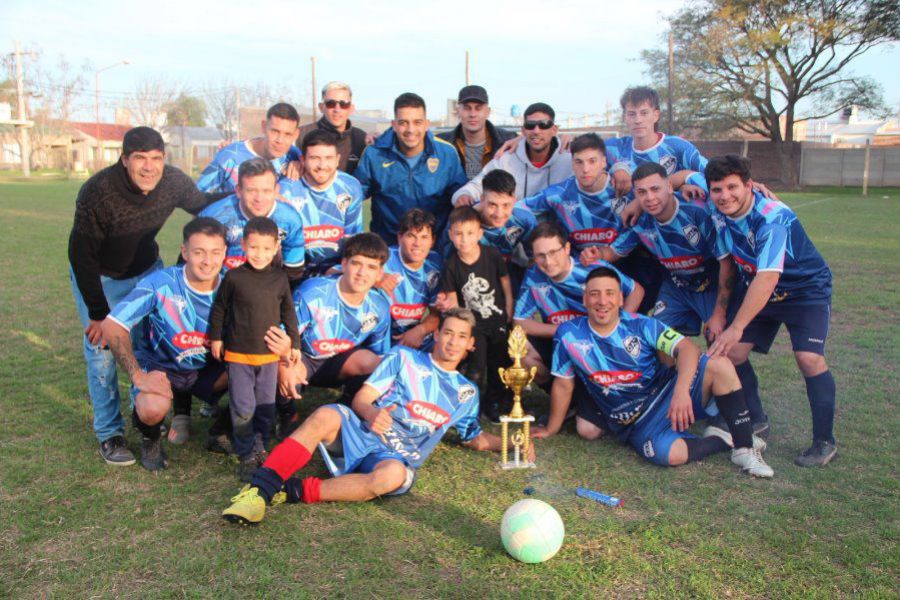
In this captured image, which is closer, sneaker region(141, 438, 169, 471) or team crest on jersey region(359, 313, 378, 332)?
sneaker region(141, 438, 169, 471)

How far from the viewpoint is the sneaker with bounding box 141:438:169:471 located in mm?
4168

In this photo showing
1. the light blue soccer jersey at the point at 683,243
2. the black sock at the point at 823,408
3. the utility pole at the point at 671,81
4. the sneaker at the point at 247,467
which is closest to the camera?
the sneaker at the point at 247,467

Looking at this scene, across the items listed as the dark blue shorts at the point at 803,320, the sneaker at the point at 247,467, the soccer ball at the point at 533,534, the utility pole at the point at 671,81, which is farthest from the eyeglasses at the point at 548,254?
the utility pole at the point at 671,81

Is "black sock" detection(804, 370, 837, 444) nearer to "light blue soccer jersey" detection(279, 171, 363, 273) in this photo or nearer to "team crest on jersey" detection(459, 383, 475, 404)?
"team crest on jersey" detection(459, 383, 475, 404)

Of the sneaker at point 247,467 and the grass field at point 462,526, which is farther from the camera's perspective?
the sneaker at point 247,467

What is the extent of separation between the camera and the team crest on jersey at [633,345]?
4.47 metres

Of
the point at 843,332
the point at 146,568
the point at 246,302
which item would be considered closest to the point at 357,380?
the point at 246,302

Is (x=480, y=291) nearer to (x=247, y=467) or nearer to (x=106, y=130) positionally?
(x=247, y=467)

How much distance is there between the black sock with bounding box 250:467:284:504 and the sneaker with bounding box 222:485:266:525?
0.20ft

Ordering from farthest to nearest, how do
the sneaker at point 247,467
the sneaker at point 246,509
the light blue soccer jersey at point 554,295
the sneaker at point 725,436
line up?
the light blue soccer jersey at point 554,295 → the sneaker at point 725,436 → the sneaker at point 247,467 → the sneaker at point 246,509

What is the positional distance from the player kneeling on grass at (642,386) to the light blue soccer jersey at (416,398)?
2.50 feet

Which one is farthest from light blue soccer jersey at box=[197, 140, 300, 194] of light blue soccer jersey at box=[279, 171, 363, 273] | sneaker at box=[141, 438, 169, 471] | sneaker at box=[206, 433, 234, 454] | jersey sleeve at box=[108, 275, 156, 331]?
sneaker at box=[141, 438, 169, 471]

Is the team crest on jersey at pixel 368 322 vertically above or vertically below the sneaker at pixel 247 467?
above

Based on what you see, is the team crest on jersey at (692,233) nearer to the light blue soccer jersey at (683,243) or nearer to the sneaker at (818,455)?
the light blue soccer jersey at (683,243)
